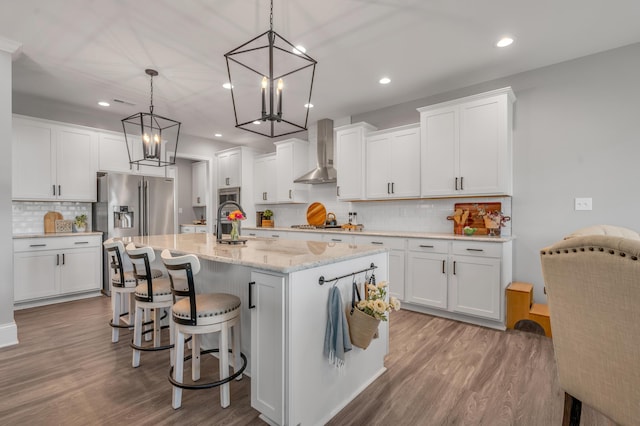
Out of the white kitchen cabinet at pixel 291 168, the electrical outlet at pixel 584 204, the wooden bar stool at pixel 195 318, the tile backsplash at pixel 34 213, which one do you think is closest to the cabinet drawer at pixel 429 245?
the electrical outlet at pixel 584 204

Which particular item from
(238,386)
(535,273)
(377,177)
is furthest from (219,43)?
(535,273)

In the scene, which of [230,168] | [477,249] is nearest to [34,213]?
[230,168]

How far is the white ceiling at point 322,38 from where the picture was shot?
7.97ft

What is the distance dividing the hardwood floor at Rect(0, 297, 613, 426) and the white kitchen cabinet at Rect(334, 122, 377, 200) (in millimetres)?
2281

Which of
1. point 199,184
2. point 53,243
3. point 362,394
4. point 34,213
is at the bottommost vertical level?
point 362,394

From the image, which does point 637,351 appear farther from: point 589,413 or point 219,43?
point 219,43

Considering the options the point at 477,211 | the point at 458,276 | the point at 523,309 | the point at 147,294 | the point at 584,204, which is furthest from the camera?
the point at 477,211

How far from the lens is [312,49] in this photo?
3.04m

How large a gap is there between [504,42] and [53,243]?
568cm

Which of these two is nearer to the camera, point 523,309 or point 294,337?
point 294,337

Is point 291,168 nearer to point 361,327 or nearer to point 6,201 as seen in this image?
point 6,201

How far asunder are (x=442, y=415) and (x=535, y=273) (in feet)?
7.82

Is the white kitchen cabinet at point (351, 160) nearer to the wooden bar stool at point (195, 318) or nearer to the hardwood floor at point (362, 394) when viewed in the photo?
the hardwood floor at point (362, 394)

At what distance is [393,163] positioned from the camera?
4301mm
